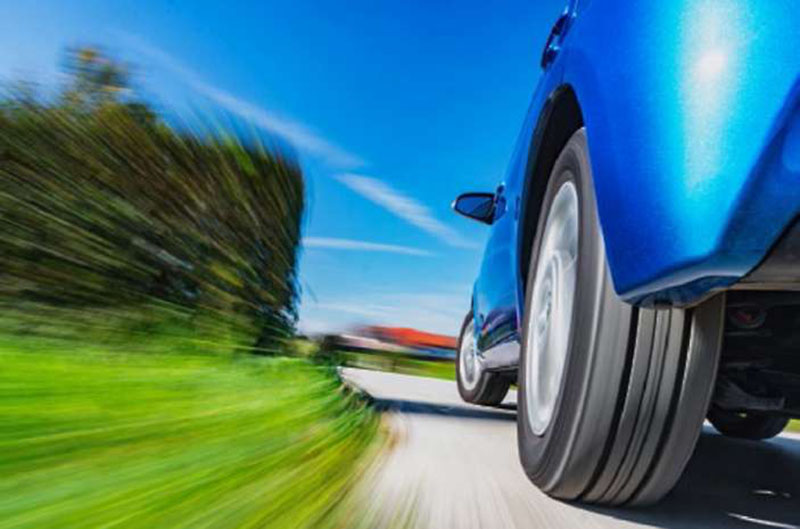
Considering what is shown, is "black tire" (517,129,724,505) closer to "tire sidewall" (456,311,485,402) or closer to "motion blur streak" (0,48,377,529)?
"motion blur streak" (0,48,377,529)

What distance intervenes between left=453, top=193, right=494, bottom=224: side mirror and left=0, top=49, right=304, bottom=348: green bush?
117 centimetres

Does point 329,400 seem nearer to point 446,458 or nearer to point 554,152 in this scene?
point 446,458

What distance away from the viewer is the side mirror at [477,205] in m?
4.77

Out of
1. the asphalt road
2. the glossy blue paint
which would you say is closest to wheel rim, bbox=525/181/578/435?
the asphalt road

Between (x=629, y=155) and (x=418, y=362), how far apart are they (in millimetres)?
9811

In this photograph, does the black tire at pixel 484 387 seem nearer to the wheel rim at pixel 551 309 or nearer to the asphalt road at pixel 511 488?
the asphalt road at pixel 511 488

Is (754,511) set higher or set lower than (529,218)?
lower

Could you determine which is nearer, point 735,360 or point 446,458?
point 735,360

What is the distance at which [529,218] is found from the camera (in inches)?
104

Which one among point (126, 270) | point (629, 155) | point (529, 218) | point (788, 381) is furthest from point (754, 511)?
point (126, 270)

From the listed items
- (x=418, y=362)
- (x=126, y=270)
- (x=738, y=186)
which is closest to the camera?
(x=738, y=186)

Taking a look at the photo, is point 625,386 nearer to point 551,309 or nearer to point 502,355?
point 551,309

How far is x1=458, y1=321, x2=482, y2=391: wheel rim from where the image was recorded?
5602mm

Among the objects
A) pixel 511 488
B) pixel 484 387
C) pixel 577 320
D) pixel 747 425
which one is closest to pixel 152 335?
pixel 511 488
